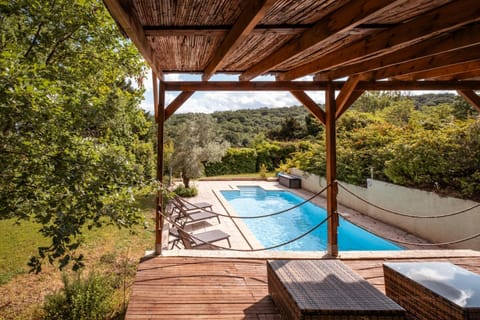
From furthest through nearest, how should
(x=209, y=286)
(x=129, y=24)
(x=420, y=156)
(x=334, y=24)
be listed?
(x=420, y=156) < (x=209, y=286) < (x=334, y=24) < (x=129, y=24)

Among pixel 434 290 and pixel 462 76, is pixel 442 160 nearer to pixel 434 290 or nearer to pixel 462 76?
pixel 462 76

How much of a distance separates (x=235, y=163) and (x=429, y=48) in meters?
17.4

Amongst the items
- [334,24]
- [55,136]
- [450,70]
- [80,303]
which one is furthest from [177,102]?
[450,70]

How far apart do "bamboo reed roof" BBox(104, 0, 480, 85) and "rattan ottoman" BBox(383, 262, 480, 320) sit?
1.92 m

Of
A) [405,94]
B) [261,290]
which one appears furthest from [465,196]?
[405,94]

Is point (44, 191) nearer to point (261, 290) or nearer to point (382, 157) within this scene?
point (261, 290)

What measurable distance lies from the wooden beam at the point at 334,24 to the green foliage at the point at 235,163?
16538mm

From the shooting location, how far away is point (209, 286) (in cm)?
318

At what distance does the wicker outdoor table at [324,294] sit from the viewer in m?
2.08

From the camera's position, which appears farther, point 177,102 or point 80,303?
point 177,102

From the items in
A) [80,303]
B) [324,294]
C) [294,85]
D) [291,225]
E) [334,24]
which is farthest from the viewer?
[291,225]

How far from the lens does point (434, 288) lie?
2195 mm

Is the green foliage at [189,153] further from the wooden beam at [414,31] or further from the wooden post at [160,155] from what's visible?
the wooden beam at [414,31]

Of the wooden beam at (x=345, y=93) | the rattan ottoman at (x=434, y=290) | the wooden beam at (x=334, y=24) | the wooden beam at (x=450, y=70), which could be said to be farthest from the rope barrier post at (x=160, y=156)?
the wooden beam at (x=450, y=70)
